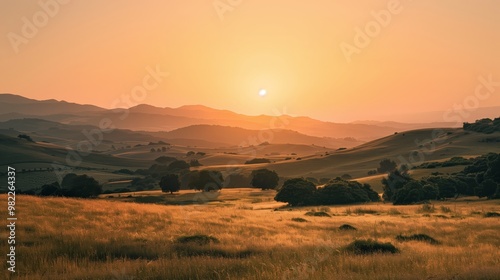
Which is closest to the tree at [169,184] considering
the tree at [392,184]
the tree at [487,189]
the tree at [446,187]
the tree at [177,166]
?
the tree at [392,184]

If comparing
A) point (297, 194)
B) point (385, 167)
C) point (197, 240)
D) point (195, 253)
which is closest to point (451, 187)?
point (297, 194)

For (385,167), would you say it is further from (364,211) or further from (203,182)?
(364,211)

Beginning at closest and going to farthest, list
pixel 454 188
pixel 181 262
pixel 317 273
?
1. pixel 317 273
2. pixel 181 262
3. pixel 454 188

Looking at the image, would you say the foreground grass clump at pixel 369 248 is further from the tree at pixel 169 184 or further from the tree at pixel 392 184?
the tree at pixel 169 184

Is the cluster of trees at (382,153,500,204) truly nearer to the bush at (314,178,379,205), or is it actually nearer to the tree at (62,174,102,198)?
the bush at (314,178,379,205)

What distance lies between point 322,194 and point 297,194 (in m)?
4.38

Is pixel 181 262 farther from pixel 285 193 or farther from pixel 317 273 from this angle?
pixel 285 193

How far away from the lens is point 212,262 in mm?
13883

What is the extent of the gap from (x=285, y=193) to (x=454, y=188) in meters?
28.5

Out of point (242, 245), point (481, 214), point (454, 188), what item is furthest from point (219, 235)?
point (454, 188)

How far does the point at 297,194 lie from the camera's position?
2933 inches

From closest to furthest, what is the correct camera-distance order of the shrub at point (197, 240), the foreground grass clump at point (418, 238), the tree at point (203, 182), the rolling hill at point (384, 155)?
1. the shrub at point (197, 240)
2. the foreground grass clump at point (418, 238)
3. the tree at point (203, 182)
4. the rolling hill at point (384, 155)

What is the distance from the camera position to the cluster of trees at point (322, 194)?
72812mm

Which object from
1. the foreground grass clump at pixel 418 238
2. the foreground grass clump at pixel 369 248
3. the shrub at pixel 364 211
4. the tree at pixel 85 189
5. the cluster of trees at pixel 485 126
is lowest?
the shrub at pixel 364 211
